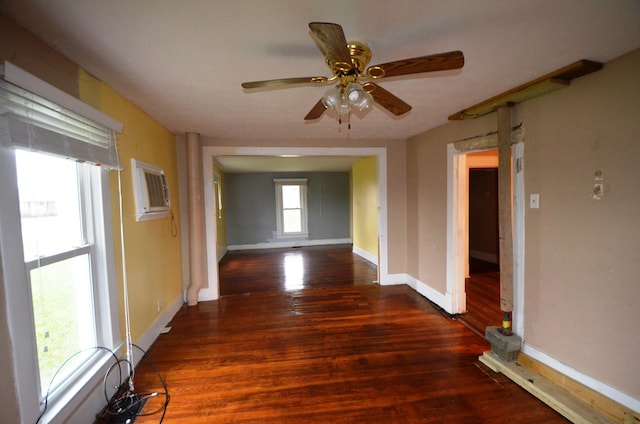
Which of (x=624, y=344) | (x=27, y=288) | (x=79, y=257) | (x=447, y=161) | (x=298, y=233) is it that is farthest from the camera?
(x=298, y=233)

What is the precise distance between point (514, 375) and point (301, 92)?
2685mm

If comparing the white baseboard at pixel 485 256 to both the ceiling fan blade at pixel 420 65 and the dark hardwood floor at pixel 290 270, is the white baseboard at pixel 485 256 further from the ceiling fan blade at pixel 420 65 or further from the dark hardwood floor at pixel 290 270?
the ceiling fan blade at pixel 420 65

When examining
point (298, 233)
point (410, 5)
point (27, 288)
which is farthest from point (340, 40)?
point (298, 233)

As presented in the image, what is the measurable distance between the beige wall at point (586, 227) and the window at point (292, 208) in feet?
19.3

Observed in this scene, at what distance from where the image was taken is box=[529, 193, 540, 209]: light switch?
199 centimetres

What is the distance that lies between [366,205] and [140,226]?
14.4 feet

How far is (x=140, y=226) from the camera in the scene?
2299 millimetres

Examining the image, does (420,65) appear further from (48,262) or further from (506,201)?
(48,262)

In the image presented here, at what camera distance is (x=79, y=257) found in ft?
5.47

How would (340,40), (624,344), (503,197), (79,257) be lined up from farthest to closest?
(503,197) → (79,257) → (624,344) → (340,40)

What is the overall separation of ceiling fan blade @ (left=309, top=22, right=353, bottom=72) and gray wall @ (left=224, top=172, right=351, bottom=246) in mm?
6288

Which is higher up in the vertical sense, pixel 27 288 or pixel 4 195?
pixel 4 195

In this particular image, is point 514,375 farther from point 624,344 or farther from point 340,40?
point 340,40

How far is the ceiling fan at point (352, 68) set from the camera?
1.08 metres
